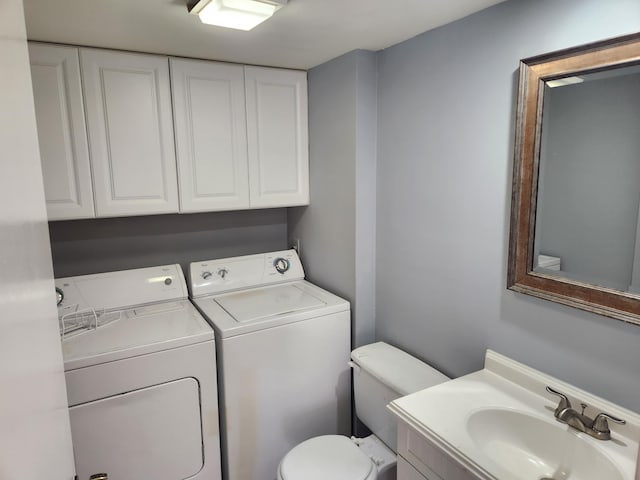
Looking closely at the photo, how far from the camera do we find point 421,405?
146 cm

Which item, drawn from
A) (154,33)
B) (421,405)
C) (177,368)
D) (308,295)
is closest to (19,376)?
(421,405)

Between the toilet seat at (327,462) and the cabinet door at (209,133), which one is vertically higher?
the cabinet door at (209,133)

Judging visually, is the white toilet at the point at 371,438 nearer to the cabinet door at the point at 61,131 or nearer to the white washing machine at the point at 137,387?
the white washing machine at the point at 137,387

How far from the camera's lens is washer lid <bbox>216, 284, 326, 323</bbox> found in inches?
82.3

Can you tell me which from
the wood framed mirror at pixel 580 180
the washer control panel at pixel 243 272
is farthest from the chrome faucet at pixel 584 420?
the washer control panel at pixel 243 272

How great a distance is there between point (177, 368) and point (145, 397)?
169mm

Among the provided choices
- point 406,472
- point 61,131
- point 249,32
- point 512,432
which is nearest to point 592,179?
point 512,432

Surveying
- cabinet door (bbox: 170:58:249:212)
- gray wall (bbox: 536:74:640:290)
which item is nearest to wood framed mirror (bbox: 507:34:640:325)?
gray wall (bbox: 536:74:640:290)

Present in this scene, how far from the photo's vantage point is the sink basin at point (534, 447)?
1258 millimetres

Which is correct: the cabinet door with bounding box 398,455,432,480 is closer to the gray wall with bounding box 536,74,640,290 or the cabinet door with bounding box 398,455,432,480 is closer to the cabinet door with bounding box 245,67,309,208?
the gray wall with bounding box 536,74,640,290

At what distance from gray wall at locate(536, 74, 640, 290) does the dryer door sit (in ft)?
5.31

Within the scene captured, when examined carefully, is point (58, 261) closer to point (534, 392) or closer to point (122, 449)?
point (122, 449)

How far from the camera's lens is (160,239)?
8.19 ft

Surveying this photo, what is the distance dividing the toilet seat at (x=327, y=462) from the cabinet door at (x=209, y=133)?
4.30ft
